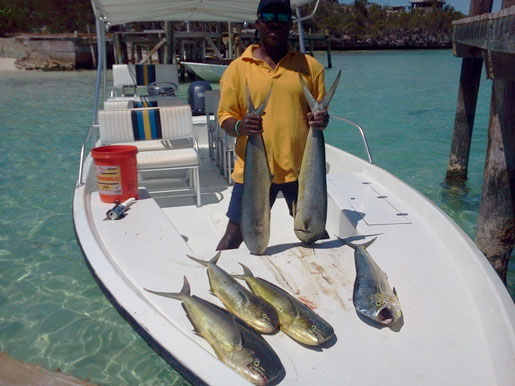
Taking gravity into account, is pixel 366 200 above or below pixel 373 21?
below

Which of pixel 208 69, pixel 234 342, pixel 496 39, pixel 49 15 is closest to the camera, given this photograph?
pixel 234 342

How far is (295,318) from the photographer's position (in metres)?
2.06

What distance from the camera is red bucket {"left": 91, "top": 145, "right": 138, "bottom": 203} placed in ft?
11.3

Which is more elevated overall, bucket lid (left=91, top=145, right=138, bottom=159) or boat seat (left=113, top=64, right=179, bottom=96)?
boat seat (left=113, top=64, right=179, bottom=96)

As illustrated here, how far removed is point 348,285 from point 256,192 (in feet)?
2.30

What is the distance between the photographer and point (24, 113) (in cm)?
1588

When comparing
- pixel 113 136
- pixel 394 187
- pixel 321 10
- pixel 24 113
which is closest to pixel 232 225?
pixel 394 187

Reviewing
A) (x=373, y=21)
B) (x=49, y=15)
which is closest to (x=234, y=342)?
(x=49, y=15)

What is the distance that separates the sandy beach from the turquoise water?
18469 mm

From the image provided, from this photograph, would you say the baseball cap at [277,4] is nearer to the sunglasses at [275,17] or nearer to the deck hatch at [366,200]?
the sunglasses at [275,17]

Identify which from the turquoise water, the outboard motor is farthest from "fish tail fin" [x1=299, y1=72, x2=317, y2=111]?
the outboard motor

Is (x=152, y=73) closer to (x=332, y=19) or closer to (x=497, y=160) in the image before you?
(x=497, y=160)

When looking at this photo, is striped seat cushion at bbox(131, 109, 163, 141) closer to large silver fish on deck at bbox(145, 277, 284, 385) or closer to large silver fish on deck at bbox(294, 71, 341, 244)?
large silver fish on deck at bbox(294, 71, 341, 244)

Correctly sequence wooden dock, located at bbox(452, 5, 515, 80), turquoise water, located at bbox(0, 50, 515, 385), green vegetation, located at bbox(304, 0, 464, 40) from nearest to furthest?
wooden dock, located at bbox(452, 5, 515, 80) → turquoise water, located at bbox(0, 50, 515, 385) → green vegetation, located at bbox(304, 0, 464, 40)
